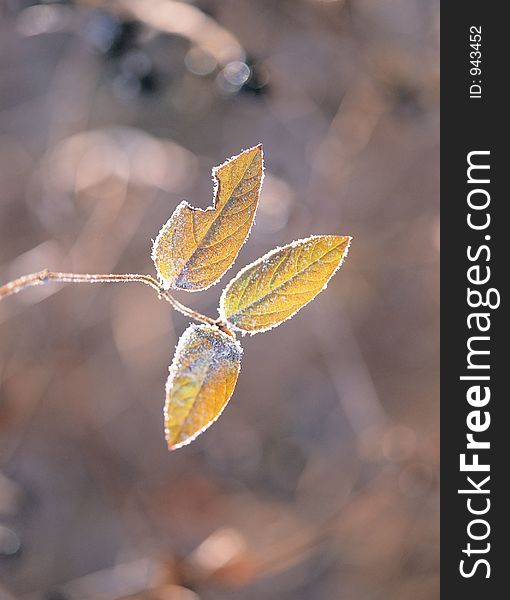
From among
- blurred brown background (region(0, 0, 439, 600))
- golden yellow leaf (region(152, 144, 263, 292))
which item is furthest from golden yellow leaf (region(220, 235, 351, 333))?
blurred brown background (region(0, 0, 439, 600))

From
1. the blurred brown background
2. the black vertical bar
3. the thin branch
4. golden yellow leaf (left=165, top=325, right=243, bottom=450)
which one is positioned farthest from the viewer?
the blurred brown background

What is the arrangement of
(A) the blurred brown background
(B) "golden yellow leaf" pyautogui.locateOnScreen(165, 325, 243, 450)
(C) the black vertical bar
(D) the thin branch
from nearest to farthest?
(B) "golden yellow leaf" pyautogui.locateOnScreen(165, 325, 243, 450) → (D) the thin branch → (C) the black vertical bar → (A) the blurred brown background

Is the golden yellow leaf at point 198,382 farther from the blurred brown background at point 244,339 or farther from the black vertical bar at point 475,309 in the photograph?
the black vertical bar at point 475,309

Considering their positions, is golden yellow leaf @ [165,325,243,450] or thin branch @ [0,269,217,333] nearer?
golden yellow leaf @ [165,325,243,450]

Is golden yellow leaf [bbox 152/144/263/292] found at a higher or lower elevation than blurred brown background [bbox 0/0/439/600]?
lower

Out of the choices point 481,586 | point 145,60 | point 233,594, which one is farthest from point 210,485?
point 145,60

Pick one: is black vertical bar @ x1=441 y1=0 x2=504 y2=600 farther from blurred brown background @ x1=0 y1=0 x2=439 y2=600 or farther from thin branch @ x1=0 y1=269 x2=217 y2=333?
thin branch @ x1=0 y1=269 x2=217 y2=333
